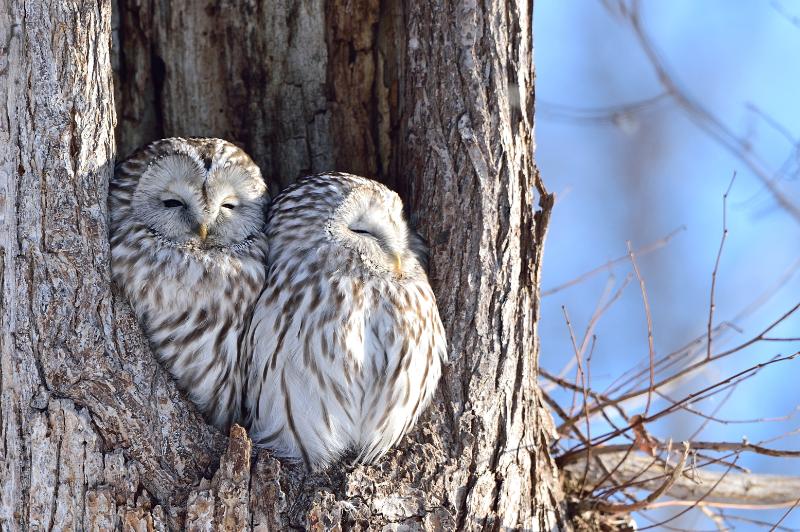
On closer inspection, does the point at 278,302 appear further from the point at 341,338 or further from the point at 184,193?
the point at 184,193

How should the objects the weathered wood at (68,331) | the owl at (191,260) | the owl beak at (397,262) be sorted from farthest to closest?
1. the owl beak at (397,262)
2. the owl at (191,260)
3. the weathered wood at (68,331)

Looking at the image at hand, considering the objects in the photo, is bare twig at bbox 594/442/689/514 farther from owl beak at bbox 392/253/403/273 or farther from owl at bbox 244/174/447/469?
owl beak at bbox 392/253/403/273

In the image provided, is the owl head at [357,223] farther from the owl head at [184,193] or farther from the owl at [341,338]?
the owl head at [184,193]

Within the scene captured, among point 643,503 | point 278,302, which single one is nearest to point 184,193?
point 278,302

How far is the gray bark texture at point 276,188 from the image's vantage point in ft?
8.38

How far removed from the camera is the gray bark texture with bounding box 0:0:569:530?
255cm

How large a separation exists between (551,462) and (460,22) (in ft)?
4.73

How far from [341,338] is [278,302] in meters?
0.22

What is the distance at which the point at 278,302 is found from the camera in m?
2.90

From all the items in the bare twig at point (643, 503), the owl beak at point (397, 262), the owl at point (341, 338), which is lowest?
the bare twig at point (643, 503)

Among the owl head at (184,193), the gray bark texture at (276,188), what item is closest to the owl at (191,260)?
the owl head at (184,193)

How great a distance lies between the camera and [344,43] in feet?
11.8

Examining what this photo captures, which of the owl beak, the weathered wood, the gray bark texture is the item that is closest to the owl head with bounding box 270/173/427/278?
the owl beak

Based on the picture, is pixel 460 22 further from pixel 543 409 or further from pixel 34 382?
pixel 34 382
